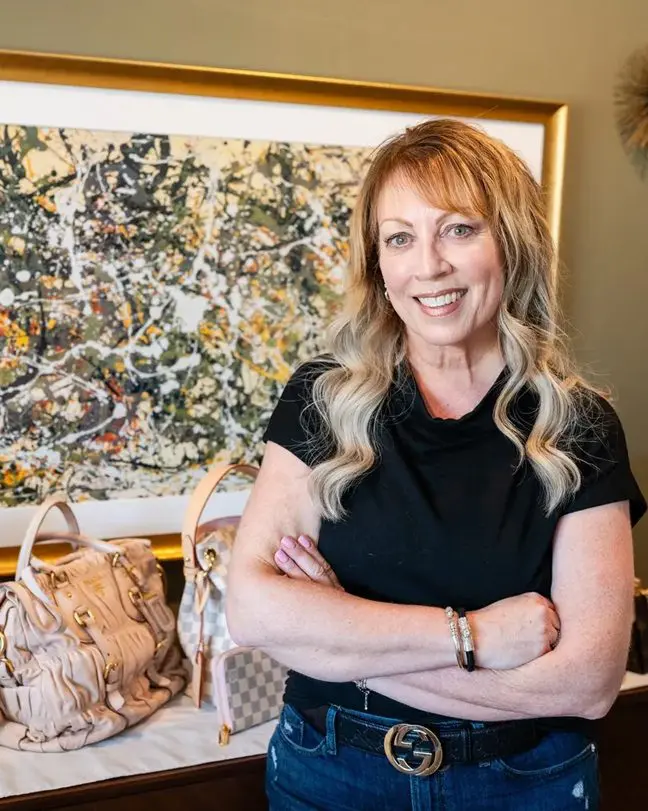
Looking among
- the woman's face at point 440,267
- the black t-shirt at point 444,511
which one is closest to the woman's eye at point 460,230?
the woman's face at point 440,267

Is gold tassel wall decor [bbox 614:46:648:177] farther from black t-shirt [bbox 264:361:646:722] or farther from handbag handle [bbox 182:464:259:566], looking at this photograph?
handbag handle [bbox 182:464:259:566]

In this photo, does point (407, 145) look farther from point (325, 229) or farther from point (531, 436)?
point (325, 229)

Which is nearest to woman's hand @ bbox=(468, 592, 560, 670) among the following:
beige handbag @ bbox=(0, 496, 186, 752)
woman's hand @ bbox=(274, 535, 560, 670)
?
woman's hand @ bbox=(274, 535, 560, 670)

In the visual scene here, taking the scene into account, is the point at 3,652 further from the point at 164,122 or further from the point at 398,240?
the point at 164,122

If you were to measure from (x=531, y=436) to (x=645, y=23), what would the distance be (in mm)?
Answer: 1383

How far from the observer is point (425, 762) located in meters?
1.16

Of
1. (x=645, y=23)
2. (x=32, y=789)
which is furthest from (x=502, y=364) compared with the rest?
(x=645, y=23)

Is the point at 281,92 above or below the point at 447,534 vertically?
above

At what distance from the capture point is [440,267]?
3.99 feet

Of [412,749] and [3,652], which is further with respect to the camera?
Result: [3,652]

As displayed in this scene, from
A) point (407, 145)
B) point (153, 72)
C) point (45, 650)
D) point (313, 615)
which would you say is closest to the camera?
point (313, 615)

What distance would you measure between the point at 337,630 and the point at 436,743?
0.72ft

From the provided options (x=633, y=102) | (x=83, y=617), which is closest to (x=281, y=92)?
(x=633, y=102)

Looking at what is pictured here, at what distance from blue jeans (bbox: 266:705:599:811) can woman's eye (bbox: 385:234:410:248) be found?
2.32ft
